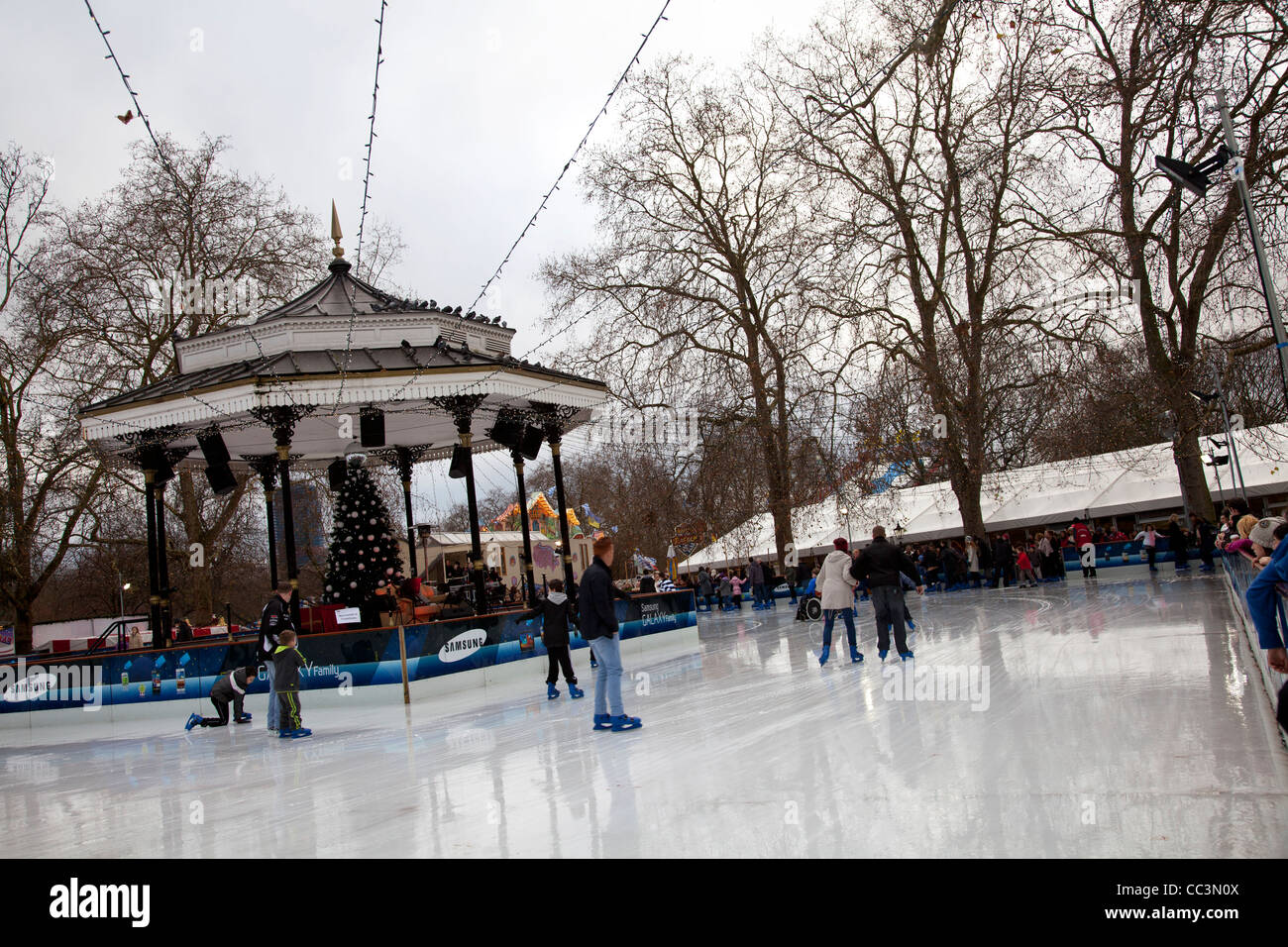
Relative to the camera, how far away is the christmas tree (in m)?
15.7

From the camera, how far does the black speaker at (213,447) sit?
1603cm

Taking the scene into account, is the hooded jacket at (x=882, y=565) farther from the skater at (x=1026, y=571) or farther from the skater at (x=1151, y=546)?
the skater at (x=1151, y=546)

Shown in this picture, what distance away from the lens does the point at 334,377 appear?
1370cm

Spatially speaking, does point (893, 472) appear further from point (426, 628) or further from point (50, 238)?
point (50, 238)

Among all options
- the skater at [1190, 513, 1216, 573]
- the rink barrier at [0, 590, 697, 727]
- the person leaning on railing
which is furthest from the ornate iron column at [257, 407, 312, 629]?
the skater at [1190, 513, 1216, 573]

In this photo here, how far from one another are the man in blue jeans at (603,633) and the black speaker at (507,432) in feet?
28.3

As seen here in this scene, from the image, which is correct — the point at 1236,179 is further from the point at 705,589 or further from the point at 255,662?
the point at 705,589

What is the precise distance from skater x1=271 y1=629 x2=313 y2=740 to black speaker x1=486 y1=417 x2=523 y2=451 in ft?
22.7

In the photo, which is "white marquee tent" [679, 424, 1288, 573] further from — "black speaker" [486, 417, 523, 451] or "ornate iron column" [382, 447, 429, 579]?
"black speaker" [486, 417, 523, 451]

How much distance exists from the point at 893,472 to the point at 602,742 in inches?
807

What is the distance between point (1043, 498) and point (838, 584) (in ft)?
75.6

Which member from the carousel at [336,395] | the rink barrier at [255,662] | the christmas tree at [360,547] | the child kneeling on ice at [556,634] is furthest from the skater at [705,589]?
the child kneeling on ice at [556,634]

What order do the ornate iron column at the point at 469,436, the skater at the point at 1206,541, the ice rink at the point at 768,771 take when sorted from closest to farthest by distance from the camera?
the ice rink at the point at 768,771, the ornate iron column at the point at 469,436, the skater at the point at 1206,541

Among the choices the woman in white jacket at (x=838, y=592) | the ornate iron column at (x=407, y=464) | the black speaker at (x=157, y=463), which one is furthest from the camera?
the ornate iron column at (x=407, y=464)
